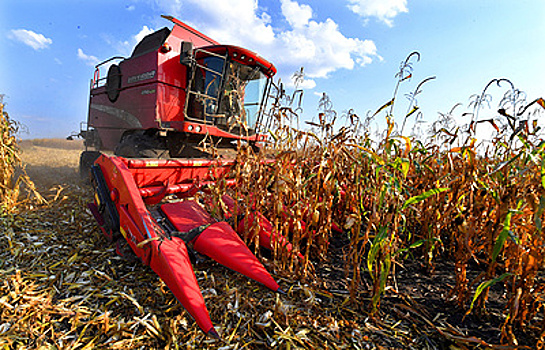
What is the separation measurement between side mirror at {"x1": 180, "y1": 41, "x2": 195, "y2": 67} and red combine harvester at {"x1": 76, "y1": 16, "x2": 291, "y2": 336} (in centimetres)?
2

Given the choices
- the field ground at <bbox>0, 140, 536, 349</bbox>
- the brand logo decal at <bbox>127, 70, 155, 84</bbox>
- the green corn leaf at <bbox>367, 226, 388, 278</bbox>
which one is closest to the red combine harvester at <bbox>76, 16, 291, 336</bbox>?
the brand logo decal at <bbox>127, 70, 155, 84</bbox>

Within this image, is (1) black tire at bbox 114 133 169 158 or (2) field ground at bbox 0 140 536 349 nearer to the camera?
(2) field ground at bbox 0 140 536 349

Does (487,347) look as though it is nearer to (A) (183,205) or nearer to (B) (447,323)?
(B) (447,323)

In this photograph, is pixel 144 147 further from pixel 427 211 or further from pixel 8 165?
pixel 427 211

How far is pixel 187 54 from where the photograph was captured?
13.6 ft

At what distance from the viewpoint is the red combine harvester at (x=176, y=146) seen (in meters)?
1.62

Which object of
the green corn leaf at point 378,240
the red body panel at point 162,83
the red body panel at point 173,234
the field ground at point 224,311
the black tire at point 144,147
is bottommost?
the field ground at point 224,311

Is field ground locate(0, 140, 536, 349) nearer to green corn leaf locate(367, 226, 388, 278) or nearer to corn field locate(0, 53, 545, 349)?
corn field locate(0, 53, 545, 349)

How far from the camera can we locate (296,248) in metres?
1.67

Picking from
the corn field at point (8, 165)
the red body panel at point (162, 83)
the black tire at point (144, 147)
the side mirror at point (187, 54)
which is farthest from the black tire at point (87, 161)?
the side mirror at point (187, 54)

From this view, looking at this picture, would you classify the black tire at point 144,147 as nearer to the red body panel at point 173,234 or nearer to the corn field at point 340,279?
the red body panel at point 173,234

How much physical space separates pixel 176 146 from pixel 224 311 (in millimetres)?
3396

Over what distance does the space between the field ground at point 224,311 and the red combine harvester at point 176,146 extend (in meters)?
0.14

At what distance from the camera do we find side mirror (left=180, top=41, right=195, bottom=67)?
4.02 m
